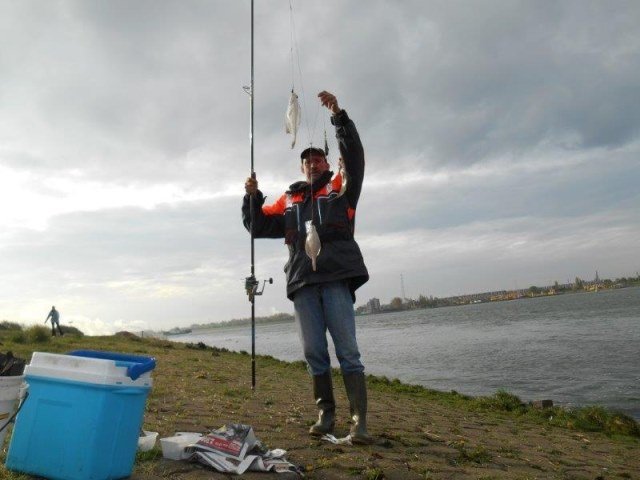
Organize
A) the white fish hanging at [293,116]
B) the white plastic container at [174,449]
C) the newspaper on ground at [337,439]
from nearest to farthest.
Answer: the white plastic container at [174,449], the newspaper on ground at [337,439], the white fish hanging at [293,116]

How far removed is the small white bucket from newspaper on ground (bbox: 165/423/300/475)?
1.17m

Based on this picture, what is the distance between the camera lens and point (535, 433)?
7.18m

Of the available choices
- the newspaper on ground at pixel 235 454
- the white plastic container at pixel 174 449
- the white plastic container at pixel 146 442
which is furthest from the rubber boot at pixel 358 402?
the white plastic container at pixel 146 442

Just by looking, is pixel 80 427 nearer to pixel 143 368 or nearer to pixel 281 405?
pixel 143 368

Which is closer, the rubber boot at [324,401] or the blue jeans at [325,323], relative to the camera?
the blue jeans at [325,323]

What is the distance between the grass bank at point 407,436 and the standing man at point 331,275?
479mm

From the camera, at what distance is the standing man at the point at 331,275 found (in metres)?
4.30

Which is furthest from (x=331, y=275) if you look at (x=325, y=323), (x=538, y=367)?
(x=538, y=367)

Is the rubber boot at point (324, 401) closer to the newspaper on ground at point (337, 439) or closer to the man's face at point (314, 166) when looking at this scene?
the newspaper on ground at point (337, 439)

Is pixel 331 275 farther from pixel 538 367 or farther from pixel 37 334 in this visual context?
pixel 538 367

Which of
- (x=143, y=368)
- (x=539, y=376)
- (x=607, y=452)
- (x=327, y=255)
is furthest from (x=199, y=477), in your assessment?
(x=539, y=376)

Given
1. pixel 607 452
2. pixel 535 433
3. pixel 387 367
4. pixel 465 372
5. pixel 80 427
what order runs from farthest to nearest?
pixel 387 367 → pixel 465 372 → pixel 535 433 → pixel 607 452 → pixel 80 427

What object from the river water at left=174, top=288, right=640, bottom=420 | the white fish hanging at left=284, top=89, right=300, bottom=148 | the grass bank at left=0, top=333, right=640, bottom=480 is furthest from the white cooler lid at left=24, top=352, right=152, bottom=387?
the river water at left=174, top=288, right=640, bottom=420

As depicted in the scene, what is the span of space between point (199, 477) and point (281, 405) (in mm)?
3508
